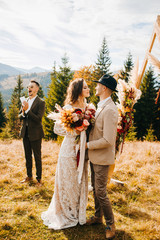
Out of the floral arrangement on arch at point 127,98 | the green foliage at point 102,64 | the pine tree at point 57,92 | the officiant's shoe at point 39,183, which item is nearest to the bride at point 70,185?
the floral arrangement on arch at point 127,98

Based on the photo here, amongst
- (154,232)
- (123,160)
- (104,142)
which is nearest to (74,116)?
(104,142)

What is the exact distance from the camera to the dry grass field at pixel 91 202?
278 centimetres

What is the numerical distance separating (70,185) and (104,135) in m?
1.18

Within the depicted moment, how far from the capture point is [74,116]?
2344mm

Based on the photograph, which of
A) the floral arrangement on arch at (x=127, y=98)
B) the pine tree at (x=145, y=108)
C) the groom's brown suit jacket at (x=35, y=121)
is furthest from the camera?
the pine tree at (x=145, y=108)

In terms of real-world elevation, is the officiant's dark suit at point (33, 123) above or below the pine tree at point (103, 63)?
below

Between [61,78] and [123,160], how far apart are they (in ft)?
47.6

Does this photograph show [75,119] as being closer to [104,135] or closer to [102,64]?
[104,135]

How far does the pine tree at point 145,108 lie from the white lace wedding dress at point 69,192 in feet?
72.0

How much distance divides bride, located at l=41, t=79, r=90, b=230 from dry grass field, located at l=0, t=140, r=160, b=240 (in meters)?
0.17

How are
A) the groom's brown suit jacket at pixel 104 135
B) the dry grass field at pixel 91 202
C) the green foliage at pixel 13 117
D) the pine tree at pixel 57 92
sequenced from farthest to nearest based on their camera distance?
the green foliage at pixel 13 117, the pine tree at pixel 57 92, the dry grass field at pixel 91 202, the groom's brown suit jacket at pixel 104 135

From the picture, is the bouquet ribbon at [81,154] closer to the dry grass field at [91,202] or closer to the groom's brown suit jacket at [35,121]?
the dry grass field at [91,202]

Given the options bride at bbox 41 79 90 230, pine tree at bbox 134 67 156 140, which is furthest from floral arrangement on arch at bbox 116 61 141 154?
pine tree at bbox 134 67 156 140

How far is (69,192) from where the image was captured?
2.96m
